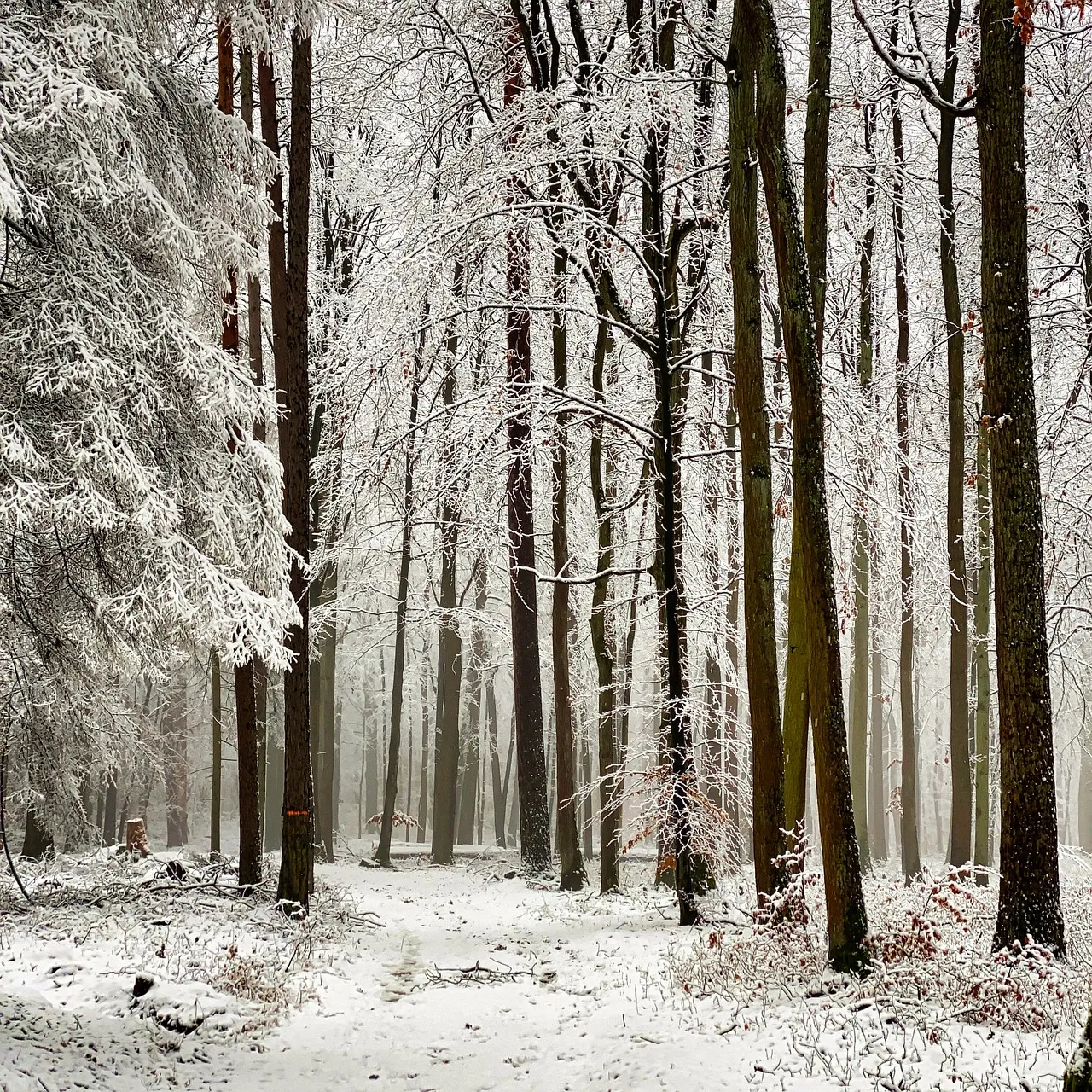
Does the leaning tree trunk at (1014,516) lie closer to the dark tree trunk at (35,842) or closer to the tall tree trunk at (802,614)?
the tall tree trunk at (802,614)

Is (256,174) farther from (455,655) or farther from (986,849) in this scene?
(986,849)

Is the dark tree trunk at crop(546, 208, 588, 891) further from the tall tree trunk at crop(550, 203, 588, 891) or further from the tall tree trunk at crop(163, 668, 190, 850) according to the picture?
the tall tree trunk at crop(163, 668, 190, 850)

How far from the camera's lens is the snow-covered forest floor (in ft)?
15.7

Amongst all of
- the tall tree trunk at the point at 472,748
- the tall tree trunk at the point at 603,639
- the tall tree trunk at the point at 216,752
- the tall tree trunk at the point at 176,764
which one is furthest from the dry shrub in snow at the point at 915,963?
the tall tree trunk at the point at 472,748

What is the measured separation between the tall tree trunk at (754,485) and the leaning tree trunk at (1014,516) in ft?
6.44

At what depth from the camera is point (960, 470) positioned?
1134 centimetres

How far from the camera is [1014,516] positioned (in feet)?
19.5

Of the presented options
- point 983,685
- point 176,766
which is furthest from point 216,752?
point 983,685

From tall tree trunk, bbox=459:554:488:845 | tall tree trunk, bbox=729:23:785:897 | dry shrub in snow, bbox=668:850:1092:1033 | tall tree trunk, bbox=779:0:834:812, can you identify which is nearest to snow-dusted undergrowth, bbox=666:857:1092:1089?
dry shrub in snow, bbox=668:850:1092:1033

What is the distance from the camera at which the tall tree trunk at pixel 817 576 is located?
6.07m

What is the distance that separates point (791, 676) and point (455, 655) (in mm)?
11609

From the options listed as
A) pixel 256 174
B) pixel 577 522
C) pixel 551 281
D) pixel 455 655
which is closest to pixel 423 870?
pixel 455 655

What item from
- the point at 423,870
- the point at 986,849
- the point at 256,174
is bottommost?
the point at 423,870

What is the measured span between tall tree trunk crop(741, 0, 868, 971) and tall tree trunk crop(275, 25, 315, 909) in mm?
5248
